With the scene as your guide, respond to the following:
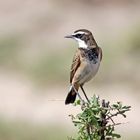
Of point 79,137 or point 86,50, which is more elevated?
point 86,50

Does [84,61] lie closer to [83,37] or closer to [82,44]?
[82,44]

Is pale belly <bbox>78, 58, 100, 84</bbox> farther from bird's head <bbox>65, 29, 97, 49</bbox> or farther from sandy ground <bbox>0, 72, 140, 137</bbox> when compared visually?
sandy ground <bbox>0, 72, 140, 137</bbox>

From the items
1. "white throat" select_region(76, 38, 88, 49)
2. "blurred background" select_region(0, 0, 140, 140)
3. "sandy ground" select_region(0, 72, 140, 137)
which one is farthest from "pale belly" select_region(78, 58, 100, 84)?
"sandy ground" select_region(0, 72, 140, 137)

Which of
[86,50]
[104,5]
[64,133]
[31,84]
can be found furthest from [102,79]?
[86,50]

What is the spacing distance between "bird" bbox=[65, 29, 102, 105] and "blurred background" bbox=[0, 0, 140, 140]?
5495 mm

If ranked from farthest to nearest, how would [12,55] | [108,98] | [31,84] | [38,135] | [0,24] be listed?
1. [0,24]
2. [12,55]
3. [31,84]
4. [108,98]
5. [38,135]

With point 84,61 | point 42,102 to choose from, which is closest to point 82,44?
point 84,61

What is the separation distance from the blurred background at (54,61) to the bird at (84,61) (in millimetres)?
5495

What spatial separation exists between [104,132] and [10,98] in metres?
11.7

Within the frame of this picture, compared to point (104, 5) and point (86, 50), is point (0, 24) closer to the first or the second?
point (104, 5)

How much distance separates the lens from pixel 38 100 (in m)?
15.1

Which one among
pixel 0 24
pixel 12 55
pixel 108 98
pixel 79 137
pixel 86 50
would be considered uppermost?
pixel 0 24

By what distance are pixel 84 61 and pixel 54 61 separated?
36.0 feet

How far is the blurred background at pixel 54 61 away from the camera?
13102 mm
